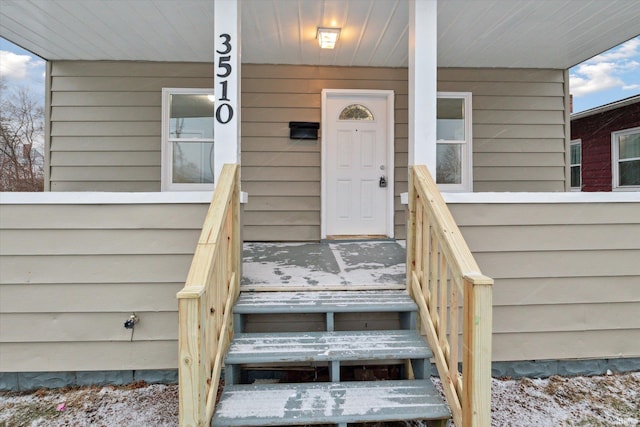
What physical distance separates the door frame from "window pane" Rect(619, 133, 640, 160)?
22.0ft

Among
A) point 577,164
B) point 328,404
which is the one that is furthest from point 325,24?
point 577,164

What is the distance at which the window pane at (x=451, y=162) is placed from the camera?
4305 mm

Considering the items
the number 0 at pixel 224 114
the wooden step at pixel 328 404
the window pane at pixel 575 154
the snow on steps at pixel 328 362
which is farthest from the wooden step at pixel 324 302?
the window pane at pixel 575 154

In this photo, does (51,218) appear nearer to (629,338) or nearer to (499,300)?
(499,300)

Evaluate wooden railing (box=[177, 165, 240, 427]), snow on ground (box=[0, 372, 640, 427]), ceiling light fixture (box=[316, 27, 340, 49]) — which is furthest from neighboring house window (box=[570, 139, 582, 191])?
wooden railing (box=[177, 165, 240, 427])

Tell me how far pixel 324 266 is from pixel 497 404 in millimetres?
1549

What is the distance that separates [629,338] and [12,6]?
551 centimetres

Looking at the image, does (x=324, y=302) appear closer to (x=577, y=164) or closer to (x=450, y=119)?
(x=450, y=119)

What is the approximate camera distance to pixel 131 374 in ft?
8.16

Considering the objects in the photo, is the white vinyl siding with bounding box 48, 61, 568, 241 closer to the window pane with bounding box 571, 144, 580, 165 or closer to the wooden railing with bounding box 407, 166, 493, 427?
the wooden railing with bounding box 407, 166, 493, 427

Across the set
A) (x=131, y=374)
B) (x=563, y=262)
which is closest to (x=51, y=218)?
(x=131, y=374)

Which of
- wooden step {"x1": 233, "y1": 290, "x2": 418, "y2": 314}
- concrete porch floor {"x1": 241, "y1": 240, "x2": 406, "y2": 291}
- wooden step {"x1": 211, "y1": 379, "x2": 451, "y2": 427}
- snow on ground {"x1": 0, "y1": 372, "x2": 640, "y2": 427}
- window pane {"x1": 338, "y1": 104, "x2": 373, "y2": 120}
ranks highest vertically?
window pane {"x1": 338, "y1": 104, "x2": 373, "y2": 120}

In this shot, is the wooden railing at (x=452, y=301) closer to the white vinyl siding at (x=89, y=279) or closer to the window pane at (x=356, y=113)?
the white vinyl siding at (x=89, y=279)

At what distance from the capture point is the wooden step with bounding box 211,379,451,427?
1713 mm
